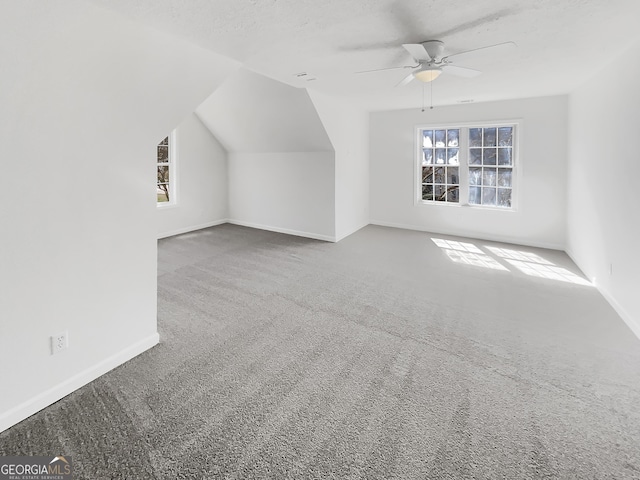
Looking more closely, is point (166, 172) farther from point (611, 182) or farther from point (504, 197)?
point (611, 182)

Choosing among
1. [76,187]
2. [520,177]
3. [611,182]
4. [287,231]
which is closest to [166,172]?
[287,231]

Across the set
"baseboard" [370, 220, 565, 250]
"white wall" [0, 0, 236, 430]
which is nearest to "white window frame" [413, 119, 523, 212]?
"baseboard" [370, 220, 565, 250]

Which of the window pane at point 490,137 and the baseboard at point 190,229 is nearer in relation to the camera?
the window pane at point 490,137

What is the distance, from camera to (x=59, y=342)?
2.07 metres

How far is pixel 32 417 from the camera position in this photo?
1.92 metres

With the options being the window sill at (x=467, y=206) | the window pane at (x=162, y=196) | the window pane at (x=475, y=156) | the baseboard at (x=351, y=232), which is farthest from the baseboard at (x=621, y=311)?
the window pane at (x=162, y=196)

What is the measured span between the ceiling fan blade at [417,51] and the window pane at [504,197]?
3.93 metres

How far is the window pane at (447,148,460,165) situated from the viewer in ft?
21.5

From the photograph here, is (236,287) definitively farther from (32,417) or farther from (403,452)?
(403,452)

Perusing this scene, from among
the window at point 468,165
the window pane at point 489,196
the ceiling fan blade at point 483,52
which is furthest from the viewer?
the window pane at point 489,196

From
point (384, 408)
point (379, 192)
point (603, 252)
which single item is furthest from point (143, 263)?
point (379, 192)

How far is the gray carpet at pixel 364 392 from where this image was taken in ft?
5.46

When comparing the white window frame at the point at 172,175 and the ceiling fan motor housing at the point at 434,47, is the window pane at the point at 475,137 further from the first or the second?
the white window frame at the point at 172,175

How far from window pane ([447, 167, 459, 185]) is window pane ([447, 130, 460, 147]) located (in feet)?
1.47
